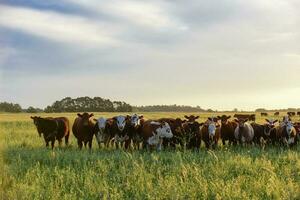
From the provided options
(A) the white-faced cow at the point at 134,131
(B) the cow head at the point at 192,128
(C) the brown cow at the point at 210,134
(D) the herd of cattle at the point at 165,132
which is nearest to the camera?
(D) the herd of cattle at the point at 165,132

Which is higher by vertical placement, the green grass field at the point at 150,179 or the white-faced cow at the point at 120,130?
the white-faced cow at the point at 120,130

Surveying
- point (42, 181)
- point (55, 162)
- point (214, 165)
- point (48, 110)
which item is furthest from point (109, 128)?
point (48, 110)

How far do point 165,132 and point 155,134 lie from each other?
17.1 inches

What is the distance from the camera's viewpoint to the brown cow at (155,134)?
20.6m

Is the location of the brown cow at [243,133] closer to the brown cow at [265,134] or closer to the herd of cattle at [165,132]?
the herd of cattle at [165,132]

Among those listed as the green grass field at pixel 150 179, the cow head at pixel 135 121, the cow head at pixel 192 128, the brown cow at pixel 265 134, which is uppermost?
the cow head at pixel 135 121

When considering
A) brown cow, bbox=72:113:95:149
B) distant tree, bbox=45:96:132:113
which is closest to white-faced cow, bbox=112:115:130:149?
brown cow, bbox=72:113:95:149

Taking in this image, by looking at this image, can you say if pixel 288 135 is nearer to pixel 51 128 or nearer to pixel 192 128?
pixel 192 128

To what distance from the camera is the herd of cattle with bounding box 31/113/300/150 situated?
21.0 metres

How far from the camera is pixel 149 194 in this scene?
10.1 metres

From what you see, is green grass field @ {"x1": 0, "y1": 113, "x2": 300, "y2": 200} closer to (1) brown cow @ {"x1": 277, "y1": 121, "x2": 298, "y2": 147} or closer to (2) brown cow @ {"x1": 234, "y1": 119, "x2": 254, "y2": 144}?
(1) brown cow @ {"x1": 277, "y1": 121, "x2": 298, "y2": 147}

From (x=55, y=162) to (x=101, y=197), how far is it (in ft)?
18.1

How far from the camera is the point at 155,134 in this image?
20.7m

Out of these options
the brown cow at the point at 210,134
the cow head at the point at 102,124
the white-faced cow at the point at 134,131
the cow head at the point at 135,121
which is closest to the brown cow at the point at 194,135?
the brown cow at the point at 210,134
